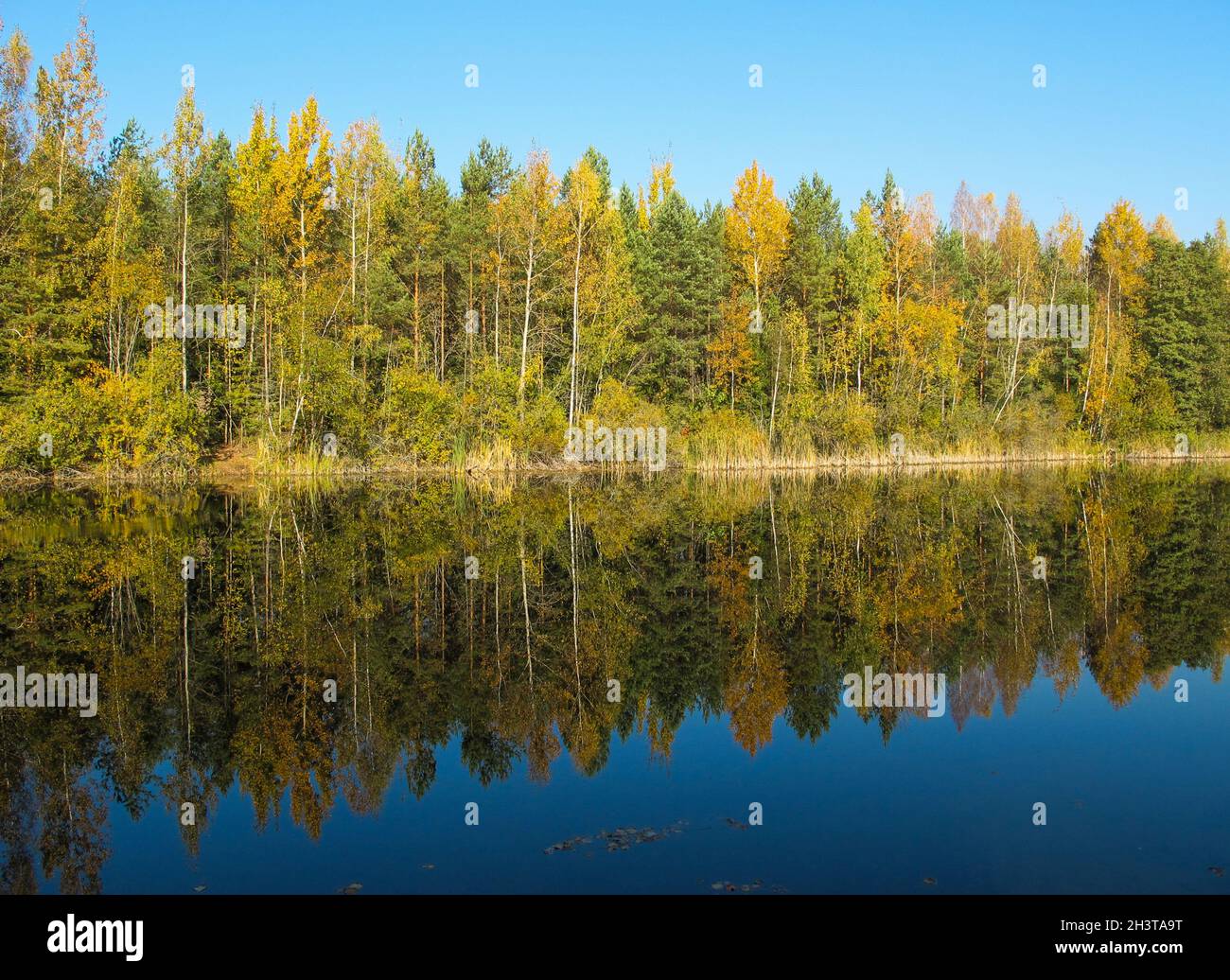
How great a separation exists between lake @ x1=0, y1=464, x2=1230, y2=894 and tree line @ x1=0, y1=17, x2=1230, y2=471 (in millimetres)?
19934

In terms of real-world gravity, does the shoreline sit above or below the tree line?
below

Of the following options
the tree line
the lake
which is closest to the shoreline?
the tree line

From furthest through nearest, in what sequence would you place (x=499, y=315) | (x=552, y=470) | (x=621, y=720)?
(x=499, y=315) → (x=552, y=470) → (x=621, y=720)

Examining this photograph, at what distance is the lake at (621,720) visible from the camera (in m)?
5.40

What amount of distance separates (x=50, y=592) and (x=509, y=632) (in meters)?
6.70

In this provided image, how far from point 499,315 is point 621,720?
38806 millimetres

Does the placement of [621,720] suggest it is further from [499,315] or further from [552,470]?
[499,315]

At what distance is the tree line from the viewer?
33750mm

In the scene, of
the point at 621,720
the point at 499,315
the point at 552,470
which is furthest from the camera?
the point at 499,315

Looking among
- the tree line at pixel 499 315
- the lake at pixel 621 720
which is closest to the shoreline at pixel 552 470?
the tree line at pixel 499 315

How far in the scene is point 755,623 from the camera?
11.2 metres

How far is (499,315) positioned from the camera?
1772 inches

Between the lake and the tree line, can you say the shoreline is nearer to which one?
the tree line

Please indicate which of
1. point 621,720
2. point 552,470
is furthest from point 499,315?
point 621,720
